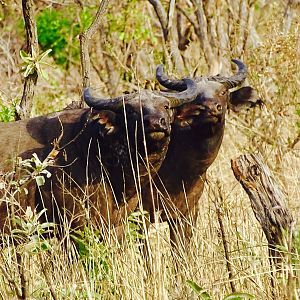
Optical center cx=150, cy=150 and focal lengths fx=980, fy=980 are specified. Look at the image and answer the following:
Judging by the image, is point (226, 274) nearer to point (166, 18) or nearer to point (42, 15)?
point (166, 18)

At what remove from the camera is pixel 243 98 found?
805cm

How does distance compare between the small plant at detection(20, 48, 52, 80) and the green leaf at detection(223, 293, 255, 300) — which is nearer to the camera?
the green leaf at detection(223, 293, 255, 300)

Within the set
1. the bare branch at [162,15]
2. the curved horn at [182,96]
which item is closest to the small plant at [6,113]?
the curved horn at [182,96]

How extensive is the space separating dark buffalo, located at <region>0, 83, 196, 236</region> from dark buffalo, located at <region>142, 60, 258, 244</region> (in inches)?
8.1

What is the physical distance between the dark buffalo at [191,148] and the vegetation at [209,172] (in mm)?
217

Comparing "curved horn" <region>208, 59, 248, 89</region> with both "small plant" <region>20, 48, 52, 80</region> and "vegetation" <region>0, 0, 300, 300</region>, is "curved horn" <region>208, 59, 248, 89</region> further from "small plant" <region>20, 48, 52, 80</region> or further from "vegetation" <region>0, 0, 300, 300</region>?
"small plant" <region>20, 48, 52, 80</region>

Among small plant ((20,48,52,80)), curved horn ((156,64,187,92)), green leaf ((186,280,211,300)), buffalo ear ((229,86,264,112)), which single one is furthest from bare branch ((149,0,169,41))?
green leaf ((186,280,211,300))

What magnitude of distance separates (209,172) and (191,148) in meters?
1.34

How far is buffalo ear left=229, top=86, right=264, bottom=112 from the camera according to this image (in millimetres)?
8047

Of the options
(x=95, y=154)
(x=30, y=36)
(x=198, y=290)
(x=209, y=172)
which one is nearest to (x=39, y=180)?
(x=198, y=290)

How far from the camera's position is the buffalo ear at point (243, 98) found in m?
8.05

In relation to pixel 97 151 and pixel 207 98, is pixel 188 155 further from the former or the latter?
pixel 97 151

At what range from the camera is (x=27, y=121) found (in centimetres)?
720

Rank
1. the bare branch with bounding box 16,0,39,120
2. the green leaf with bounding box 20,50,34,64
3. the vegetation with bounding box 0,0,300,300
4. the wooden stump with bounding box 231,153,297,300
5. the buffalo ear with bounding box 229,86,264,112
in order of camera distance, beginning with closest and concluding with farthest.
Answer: the wooden stump with bounding box 231,153,297,300
the vegetation with bounding box 0,0,300,300
the green leaf with bounding box 20,50,34,64
the bare branch with bounding box 16,0,39,120
the buffalo ear with bounding box 229,86,264,112
